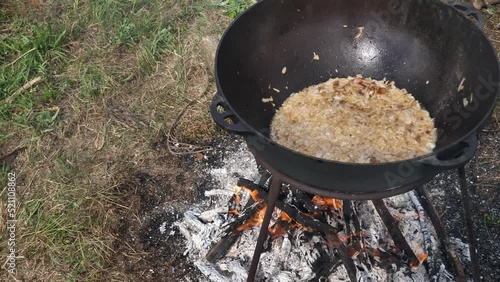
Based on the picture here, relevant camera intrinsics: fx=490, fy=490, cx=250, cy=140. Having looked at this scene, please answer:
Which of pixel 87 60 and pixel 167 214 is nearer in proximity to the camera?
pixel 167 214

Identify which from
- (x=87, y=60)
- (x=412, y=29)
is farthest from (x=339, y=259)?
(x=87, y=60)

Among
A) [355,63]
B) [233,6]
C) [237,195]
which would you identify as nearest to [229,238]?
[237,195]

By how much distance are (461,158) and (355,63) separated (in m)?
1.55

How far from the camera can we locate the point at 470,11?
288cm

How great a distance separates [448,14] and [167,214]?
2430 mm

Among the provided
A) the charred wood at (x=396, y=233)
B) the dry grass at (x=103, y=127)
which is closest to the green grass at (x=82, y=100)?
the dry grass at (x=103, y=127)

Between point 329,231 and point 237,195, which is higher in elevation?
point 329,231

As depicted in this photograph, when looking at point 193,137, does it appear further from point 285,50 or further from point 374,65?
point 374,65

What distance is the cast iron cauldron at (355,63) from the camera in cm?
239

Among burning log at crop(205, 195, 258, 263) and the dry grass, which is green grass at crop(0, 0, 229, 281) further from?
burning log at crop(205, 195, 258, 263)

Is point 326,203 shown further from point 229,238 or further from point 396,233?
point 229,238

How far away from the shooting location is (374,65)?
3.54 metres

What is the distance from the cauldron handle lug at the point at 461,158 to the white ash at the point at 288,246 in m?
1.26

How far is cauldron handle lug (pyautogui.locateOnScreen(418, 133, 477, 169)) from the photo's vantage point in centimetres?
212
